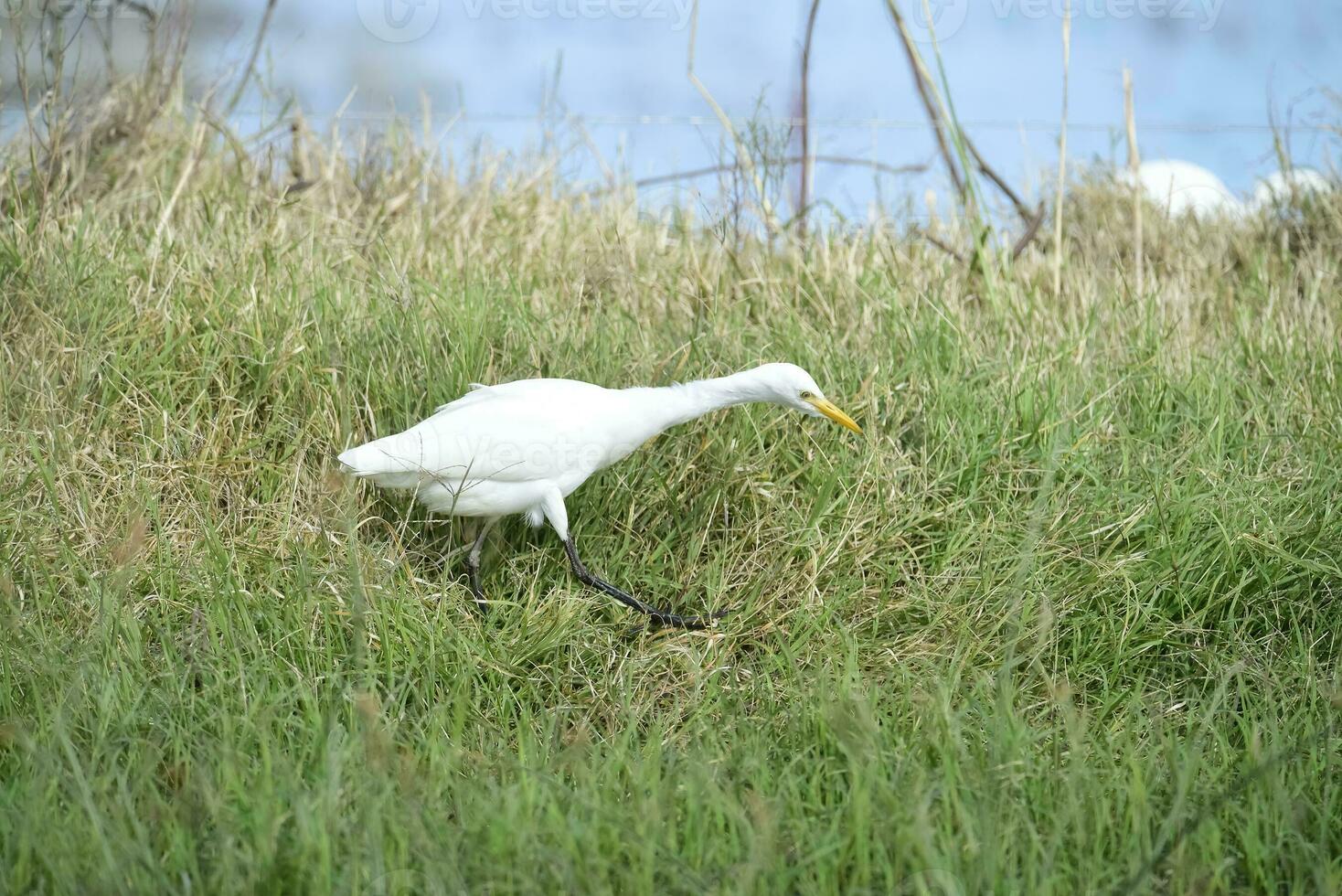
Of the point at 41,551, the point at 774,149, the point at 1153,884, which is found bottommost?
the point at 1153,884

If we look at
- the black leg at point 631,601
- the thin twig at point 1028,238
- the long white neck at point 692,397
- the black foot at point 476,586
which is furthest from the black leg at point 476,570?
the thin twig at point 1028,238

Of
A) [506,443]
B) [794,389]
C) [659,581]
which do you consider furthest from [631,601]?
[794,389]

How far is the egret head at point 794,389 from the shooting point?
309 cm

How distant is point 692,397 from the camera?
125 inches

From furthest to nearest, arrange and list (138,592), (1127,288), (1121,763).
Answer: (1127,288), (138,592), (1121,763)

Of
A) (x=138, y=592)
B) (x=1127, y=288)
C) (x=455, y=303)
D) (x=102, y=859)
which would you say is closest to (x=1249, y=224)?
(x=1127, y=288)

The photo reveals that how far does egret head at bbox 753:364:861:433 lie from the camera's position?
3092 millimetres

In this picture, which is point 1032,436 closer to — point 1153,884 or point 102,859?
point 1153,884

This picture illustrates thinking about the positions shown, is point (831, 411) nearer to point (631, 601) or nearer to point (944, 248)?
point (631, 601)

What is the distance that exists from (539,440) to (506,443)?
9cm

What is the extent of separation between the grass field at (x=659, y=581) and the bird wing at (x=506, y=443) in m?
0.19

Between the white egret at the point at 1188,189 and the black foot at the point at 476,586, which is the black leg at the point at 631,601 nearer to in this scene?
the black foot at the point at 476,586

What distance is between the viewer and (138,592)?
3.01 meters

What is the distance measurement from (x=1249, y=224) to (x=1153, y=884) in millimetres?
5331
